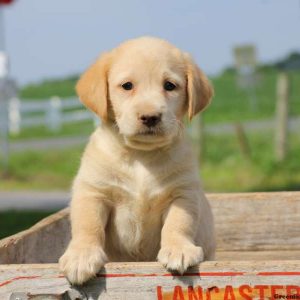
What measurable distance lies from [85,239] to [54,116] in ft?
65.6

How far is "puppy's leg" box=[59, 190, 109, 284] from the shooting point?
254cm

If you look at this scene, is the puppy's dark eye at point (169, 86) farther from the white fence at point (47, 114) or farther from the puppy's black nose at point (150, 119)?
the white fence at point (47, 114)

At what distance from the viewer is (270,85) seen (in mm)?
32156

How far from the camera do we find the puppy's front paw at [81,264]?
253cm

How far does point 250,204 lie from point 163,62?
4.77 ft

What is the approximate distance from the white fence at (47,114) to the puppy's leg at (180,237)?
18.7 m

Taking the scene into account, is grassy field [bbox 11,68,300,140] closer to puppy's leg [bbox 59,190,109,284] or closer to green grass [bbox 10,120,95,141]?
green grass [bbox 10,120,95,141]

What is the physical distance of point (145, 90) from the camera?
2.97m

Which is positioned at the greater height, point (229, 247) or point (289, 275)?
point (289, 275)

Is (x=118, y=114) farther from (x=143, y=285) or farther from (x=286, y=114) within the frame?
(x=286, y=114)

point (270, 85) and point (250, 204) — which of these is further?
point (270, 85)

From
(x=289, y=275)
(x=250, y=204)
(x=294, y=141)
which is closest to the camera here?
(x=289, y=275)

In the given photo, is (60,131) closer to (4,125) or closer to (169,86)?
(4,125)

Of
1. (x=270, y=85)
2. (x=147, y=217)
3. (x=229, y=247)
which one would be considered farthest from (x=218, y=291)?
(x=270, y=85)
